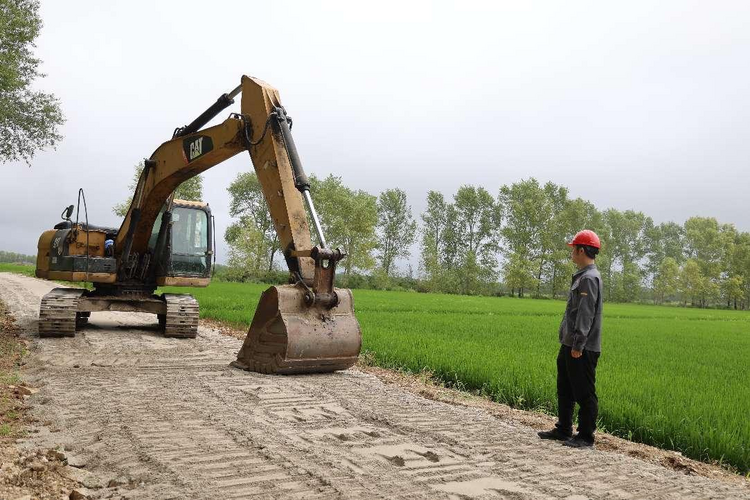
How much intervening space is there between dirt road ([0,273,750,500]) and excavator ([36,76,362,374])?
0.58 meters

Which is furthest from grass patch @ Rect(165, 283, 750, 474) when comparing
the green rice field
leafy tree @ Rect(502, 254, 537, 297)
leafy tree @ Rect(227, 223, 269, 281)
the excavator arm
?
leafy tree @ Rect(502, 254, 537, 297)

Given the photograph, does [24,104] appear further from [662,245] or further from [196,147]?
[662,245]

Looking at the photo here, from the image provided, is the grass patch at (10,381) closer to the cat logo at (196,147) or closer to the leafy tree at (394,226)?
the cat logo at (196,147)

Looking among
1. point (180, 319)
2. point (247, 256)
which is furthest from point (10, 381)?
point (247, 256)

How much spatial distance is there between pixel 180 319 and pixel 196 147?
3.74m

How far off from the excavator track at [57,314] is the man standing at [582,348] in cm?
859

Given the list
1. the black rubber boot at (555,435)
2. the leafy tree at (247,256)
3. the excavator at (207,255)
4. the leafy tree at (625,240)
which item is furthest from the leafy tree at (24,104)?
the leafy tree at (625,240)

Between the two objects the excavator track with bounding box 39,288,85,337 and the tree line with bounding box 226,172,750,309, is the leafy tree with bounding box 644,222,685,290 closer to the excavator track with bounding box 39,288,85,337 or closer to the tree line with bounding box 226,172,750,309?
the tree line with bounding box 226,172,750,309

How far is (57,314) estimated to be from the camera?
10.1m

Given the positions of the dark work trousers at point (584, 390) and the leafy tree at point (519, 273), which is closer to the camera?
the dark work trousers at point (584, 390)

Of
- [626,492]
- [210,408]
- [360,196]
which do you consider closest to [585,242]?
[626,492]

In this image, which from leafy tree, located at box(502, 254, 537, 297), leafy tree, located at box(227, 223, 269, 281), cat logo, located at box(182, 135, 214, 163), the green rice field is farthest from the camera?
leafy tree, located at box(502, 254, 537, 297)

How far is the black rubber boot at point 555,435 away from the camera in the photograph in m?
5.17

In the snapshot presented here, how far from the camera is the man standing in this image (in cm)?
501
